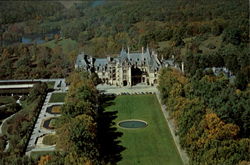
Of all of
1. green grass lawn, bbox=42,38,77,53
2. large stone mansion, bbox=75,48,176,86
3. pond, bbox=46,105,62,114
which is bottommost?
pond, bbox=46,105,62,114

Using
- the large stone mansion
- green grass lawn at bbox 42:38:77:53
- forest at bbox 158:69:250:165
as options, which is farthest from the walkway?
green grass lawn at bbox 42:38:77:53

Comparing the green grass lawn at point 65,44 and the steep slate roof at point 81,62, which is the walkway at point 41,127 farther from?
the green grass lawn at point 65,44

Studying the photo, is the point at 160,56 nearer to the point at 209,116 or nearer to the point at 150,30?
the point at 150,30

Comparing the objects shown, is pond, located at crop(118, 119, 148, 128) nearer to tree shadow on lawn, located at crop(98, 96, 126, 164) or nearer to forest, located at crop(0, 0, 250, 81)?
tree shadow on lawn, located at crop(98, 96, 126, 164)

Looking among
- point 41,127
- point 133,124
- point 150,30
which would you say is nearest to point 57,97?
point 41,127

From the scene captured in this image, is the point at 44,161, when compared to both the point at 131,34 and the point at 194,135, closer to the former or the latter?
the point at 194,135

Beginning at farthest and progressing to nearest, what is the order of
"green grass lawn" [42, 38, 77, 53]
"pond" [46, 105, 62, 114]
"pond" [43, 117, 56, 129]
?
"green grass lawn" [42, 38, 77, 53] < "pond" [46, 105, 62, 114] < "pond" [43, 117, 56, 129]
